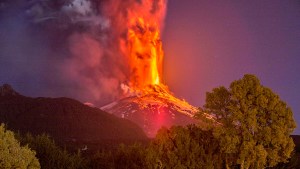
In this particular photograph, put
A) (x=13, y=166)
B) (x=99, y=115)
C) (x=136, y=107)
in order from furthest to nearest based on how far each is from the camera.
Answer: (x=136, y=107) < (x=99, y=115) < (x=13, y=166)

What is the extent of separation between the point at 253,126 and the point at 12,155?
18.5m

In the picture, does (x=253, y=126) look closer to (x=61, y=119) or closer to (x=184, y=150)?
(x=184, y=150)

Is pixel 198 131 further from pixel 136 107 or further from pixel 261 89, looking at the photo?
pixel 136 107

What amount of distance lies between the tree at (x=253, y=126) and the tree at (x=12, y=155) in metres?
15.4

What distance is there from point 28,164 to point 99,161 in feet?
44.5

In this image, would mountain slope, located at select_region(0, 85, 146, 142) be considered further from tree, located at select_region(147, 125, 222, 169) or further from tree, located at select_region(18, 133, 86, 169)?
tree, located at select_region(147, 125, 222, 169)

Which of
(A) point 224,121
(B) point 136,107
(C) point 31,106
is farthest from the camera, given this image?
(B) point 136,107

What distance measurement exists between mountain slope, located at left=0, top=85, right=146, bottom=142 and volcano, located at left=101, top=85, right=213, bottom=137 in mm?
22631

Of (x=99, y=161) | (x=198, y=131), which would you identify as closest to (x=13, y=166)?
(x=99, y=161)

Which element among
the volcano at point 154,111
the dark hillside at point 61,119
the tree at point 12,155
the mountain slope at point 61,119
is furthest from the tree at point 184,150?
the volcano at point 154,111

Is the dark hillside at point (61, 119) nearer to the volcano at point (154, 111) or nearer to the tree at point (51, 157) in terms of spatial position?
the volcano at point (154, 111)

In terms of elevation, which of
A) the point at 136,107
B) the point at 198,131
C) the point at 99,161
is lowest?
the point at 99,161

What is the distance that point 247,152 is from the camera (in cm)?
3089

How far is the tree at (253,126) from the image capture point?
1228 inches
